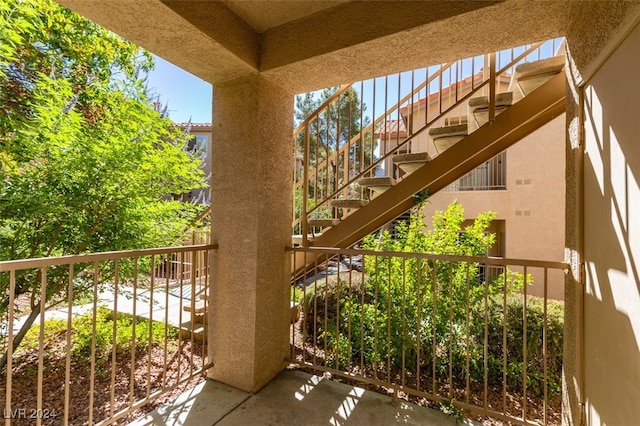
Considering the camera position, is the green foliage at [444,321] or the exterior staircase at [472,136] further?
the green foliage at [444,321]

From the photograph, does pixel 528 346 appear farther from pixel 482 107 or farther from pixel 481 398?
pixel 482 107

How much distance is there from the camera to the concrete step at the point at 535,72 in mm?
2180

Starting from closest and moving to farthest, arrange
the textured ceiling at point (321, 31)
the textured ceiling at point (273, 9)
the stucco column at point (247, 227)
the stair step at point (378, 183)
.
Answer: the textured ceiling at point (321, 31)
the textured ceiling at point (273, 9)
the stucco column at point (247, 227)
the stair step at point (378, 183)

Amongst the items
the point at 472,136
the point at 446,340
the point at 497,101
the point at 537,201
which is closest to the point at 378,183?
the point at 472,136

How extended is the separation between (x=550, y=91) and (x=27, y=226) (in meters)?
4.43

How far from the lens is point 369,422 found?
1.85 m

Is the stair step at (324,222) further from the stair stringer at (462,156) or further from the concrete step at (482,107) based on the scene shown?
the concrete step at (482,107)

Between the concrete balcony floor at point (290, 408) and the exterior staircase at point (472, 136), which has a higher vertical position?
the exterior staircase at point (472, 136)

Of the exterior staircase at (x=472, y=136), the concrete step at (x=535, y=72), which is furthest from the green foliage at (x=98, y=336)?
the concrete step at (x=535, y=72)

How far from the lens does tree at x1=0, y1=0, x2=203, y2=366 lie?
2.37 m

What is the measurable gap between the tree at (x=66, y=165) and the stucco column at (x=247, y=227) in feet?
3.57

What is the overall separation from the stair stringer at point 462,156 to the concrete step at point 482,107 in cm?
10

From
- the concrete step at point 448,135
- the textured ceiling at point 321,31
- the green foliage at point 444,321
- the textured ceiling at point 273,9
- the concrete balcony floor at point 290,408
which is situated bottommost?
the concrete balcony floor at point 290,408

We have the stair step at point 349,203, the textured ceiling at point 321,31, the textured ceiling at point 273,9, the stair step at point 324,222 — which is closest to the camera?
the textured ceiling at point 321,31
